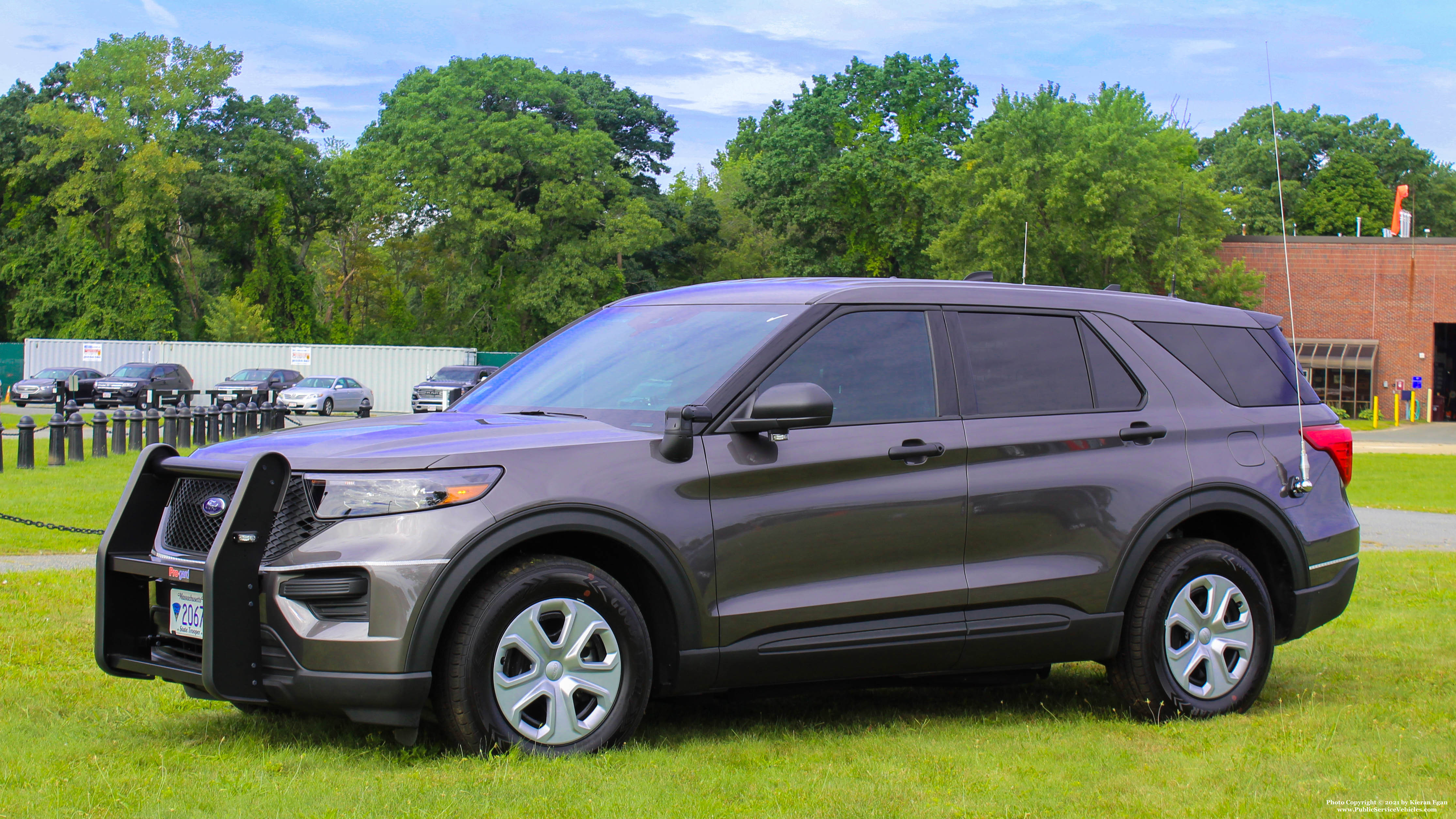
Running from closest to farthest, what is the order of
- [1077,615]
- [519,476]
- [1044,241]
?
[519,476], [1077,615], [1044,241]

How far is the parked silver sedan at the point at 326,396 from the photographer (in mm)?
44688

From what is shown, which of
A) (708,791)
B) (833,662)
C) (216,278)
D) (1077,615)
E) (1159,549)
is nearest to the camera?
(708,791)

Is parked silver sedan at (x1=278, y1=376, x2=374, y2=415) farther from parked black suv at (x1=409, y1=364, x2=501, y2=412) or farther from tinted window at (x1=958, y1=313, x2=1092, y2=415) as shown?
tinted window at (x1=958, y1=313, x2=1092, y2=415)

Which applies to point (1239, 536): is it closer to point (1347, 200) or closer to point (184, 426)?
point (184, 426)

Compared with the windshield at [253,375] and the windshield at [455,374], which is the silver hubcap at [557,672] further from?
the windshield at [253,375]

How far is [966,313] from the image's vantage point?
564 cm

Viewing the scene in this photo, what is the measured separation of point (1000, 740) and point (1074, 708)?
1018 mm

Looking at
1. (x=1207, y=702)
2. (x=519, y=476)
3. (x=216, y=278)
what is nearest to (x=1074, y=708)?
(x=1207, y=702)

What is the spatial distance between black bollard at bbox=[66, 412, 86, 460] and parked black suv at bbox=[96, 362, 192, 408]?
2059 cm

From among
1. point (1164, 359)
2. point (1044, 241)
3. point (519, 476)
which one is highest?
point (1044, 241)

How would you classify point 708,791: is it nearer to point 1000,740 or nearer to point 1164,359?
point 1000,740

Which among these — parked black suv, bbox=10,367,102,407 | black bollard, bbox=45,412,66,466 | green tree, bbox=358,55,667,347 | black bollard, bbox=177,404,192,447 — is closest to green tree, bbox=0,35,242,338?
green tree, bbox=358,55,667,347

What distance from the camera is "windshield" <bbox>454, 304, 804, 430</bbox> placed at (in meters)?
5.15

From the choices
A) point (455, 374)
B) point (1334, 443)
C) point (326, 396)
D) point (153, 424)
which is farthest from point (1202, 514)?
point (455, 374)
